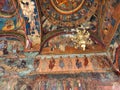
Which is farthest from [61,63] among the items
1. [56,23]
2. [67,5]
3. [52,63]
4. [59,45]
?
[67,5]

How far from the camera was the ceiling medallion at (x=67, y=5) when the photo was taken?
1167cm

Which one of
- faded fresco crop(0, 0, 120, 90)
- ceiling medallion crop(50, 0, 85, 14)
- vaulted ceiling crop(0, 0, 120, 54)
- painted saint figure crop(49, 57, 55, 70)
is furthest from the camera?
ceiling medallion crop(50, 0, 85, 14)

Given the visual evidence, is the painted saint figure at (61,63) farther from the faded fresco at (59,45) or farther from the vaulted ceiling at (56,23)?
the vaulted ceiling at (56,23)

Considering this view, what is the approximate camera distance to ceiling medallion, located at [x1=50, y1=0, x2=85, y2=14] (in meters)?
11.7

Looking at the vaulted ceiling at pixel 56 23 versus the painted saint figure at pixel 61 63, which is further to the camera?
the vaulted ceiling at pixel 56 23

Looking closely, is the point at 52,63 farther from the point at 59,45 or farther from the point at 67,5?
the point at 67,5

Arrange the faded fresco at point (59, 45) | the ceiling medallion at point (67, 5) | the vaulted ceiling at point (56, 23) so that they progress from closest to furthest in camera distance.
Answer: the faded fresco at point (59, 45)
the vaulted ceiling at point (56, 23)
the ceiling medallion at point (67, 5)

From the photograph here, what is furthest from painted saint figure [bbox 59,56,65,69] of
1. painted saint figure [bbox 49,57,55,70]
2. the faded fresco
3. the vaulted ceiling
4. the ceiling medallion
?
the ceiling medallion

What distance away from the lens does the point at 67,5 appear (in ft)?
38.8

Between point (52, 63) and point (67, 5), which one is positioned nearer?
point (52, 63)

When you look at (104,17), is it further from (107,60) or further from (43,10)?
(43,10)

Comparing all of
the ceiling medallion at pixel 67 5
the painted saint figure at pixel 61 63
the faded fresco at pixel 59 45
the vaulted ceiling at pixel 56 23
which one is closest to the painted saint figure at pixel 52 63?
the faded fresco at pixel 59 45

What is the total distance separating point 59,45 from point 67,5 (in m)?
2.19

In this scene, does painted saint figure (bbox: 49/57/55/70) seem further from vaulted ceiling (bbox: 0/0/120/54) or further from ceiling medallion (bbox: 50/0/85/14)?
ceiling medallion (bbox: 50/0/85/14)
